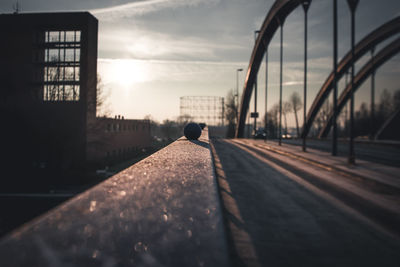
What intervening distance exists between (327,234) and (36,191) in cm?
3054

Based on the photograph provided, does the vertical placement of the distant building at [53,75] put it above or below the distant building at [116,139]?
above

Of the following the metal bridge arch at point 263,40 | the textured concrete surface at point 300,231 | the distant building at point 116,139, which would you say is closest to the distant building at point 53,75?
the distant building at point 116,139

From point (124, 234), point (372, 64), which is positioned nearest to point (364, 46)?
point (372, 64)

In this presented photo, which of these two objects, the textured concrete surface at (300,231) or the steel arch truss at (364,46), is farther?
the steel arch truss at (364,46)

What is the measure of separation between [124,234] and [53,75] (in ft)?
146

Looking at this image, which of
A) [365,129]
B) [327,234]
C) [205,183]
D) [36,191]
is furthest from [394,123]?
[36,191]

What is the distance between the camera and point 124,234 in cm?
156

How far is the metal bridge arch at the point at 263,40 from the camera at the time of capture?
32213mm

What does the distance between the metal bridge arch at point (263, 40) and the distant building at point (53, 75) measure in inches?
1035

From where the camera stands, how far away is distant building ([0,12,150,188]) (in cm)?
3619

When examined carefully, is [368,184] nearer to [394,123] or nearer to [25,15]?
[394,123]

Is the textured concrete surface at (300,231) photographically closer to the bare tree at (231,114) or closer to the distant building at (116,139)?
the distant building at (116,139)

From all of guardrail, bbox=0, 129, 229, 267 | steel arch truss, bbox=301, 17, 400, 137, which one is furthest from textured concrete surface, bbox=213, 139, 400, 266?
steel arch truss, bbox=301, 17, 400, 137

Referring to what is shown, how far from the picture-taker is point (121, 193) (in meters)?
2.46
